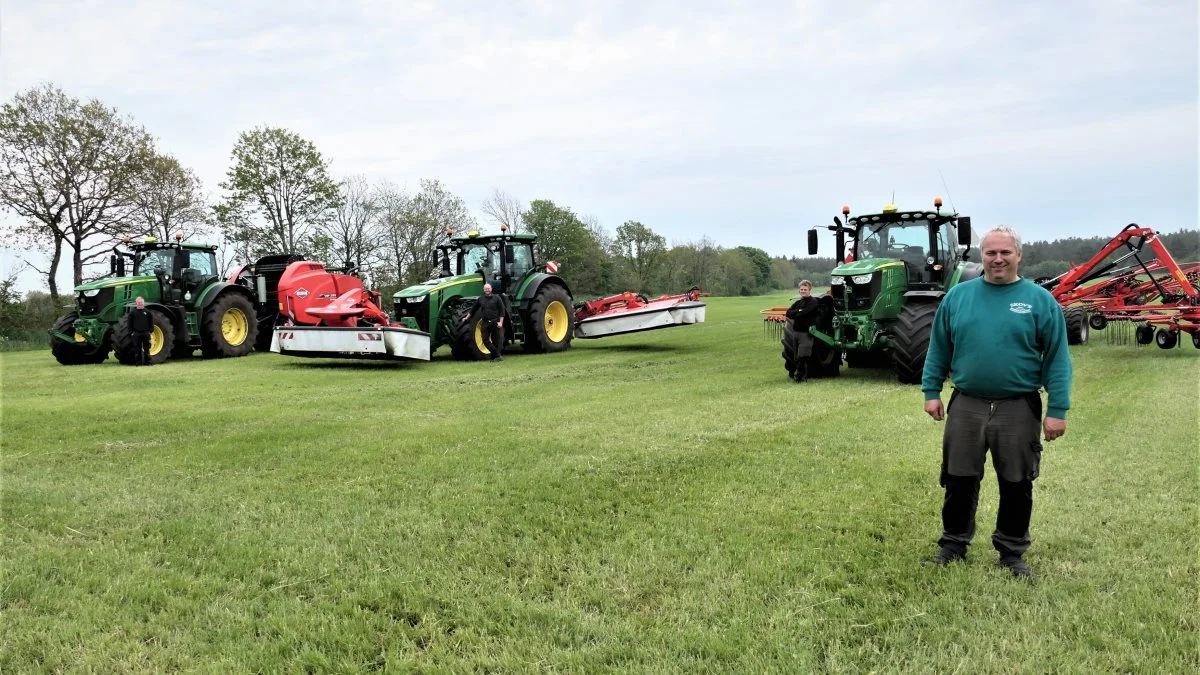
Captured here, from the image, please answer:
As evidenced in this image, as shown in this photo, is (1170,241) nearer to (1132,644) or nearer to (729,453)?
(729,453)

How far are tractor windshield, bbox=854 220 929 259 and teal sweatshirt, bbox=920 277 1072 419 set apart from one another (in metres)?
7.97

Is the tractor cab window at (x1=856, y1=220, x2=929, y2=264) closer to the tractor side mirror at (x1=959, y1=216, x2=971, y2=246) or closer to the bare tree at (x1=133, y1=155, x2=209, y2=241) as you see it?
the tractor side mirror at (x1=959, y1=216, x2=971, y2=246)

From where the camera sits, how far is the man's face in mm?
3508

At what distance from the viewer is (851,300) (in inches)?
414

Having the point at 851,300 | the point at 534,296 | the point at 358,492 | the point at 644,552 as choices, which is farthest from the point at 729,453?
the point at 534,296

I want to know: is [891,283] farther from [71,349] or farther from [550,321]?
[71,349]

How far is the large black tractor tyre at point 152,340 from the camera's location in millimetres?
13859

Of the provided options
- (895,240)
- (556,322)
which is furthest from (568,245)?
(895,240)

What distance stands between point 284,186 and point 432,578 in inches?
1353

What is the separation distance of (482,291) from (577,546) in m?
11.6

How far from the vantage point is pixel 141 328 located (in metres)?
13.8

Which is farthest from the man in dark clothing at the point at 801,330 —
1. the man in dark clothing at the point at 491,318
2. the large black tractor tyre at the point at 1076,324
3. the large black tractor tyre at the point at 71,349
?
the large black tractor tyre at the point at 71,349

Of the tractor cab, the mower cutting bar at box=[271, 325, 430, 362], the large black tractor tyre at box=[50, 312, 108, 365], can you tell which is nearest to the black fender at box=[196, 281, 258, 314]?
the tractor cab

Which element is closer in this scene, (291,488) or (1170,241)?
(291,488)
